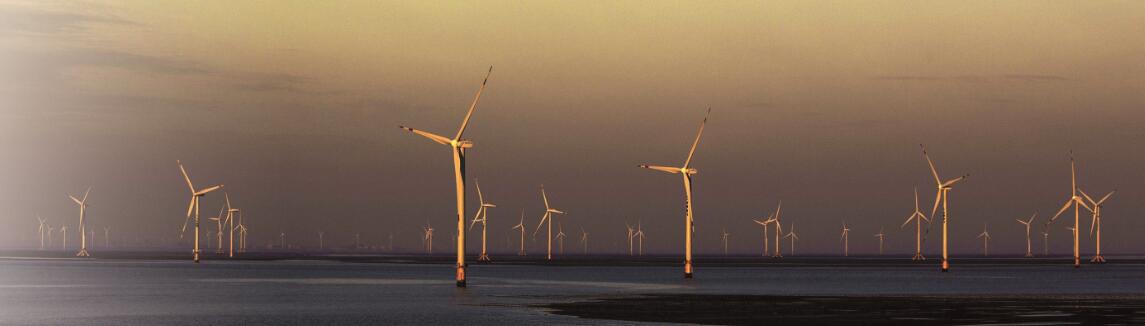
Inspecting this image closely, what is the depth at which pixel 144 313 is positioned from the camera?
241 ft

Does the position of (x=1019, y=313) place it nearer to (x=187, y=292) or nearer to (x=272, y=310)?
(x=272, y=310)

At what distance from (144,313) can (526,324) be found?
851 inches

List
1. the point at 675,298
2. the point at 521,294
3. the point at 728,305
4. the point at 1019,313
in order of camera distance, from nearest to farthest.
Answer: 1. the point at 1019,313
2. the point at 728,305
3. the point at 675,298
4. the point at 521,294

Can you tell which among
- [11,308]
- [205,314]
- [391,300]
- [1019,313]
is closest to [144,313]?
[205,314]

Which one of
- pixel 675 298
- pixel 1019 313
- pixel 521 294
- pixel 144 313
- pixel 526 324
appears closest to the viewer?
pixel 526 324

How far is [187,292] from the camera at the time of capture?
106 meters

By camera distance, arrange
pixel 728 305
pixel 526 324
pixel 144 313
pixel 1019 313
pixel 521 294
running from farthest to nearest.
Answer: pixel 521 294
pixel 728 305
pixel 144 313
pixel 1019 313
pixel 526 324

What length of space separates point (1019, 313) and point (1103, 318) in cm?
463

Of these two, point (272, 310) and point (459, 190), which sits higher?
point (459, 190)

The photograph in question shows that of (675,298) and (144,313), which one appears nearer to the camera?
(144,313)

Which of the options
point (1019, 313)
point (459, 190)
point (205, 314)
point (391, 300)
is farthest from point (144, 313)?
point (1019, 313)

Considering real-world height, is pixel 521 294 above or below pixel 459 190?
below

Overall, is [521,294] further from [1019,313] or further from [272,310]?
[1019,313]

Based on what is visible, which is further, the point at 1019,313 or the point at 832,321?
the point at 1019,313
